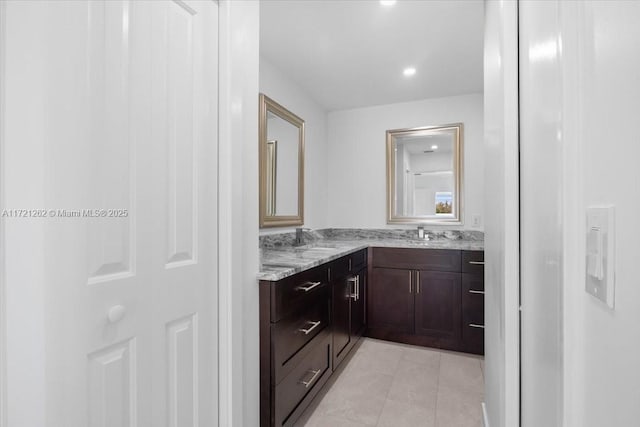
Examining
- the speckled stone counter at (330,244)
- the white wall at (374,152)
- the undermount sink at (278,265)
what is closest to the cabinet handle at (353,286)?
the speckled stone counter at (330,244)

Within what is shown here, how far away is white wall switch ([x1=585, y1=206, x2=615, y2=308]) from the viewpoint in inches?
14.5

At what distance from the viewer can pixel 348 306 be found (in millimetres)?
2521

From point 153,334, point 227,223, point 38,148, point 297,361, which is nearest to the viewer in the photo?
point 38,148

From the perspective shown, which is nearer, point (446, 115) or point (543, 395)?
point (543, 395)

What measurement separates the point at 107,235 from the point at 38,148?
26 centimetres

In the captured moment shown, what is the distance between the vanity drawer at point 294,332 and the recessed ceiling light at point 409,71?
A: 1952mm

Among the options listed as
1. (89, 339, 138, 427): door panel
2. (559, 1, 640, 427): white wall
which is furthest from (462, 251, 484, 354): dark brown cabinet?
(89, 339, 138, 427): door panel

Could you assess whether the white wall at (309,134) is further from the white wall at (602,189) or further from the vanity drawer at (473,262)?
the white wall at (602,189)

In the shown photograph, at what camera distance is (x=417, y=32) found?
6.86 feet

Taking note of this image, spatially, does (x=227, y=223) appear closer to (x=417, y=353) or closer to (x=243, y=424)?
(x=243, y=424)

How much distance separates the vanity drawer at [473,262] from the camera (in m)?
2.58

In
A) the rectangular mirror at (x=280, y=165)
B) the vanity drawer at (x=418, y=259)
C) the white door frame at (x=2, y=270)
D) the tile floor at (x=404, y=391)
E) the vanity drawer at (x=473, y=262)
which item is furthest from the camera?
the vanity drawer at (x=418, y=259)

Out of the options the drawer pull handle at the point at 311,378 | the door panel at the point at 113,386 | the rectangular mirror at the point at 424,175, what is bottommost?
the drawer pull handle at the point at 311,378

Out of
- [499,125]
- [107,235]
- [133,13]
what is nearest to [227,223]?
[107,235]
